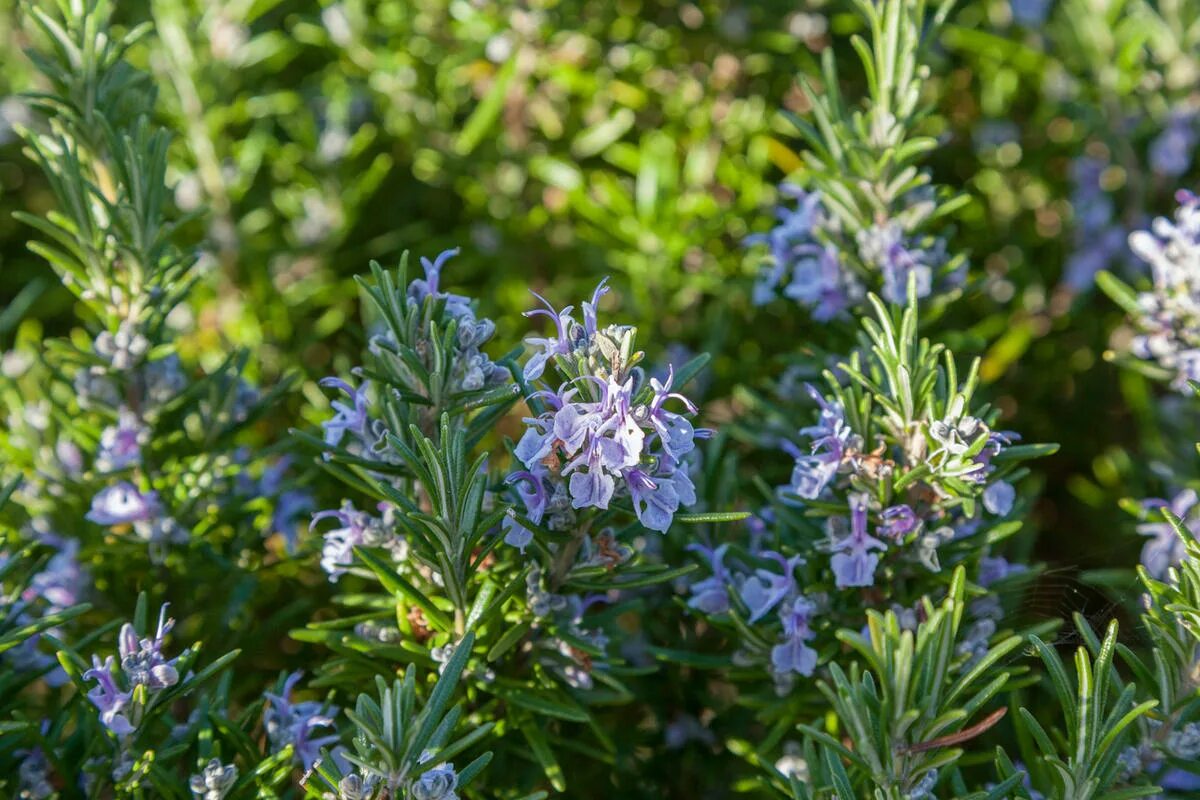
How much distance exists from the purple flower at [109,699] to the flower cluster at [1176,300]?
121 cm

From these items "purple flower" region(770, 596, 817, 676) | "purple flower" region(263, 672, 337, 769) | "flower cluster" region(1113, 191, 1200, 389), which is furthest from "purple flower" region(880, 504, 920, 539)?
"purple flower" region(263, 672, 337, 769)

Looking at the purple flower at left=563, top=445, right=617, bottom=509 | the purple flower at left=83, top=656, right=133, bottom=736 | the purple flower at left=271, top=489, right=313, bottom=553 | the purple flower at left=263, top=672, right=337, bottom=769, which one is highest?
the purple flower at left=563, top=445, right=617, bottom=509

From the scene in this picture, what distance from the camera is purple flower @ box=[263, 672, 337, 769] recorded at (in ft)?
3.35

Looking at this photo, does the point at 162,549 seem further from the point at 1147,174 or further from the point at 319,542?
the point at 1147,174

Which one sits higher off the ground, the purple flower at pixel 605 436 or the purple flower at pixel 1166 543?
the purple flower at pixel 605 436

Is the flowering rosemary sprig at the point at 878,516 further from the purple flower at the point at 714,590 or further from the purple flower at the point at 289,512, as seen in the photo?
the purple flower at the point at 289,512

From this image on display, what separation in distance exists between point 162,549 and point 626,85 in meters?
1.19

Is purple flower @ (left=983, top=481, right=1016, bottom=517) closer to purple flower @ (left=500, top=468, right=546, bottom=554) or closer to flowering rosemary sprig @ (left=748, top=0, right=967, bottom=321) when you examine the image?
flowering rosemary sprig @ (left=748, top=0, right=967, bottom=321)

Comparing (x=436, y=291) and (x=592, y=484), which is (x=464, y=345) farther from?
(x=592, y=484)

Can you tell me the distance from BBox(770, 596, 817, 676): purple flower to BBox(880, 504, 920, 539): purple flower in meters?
0.11

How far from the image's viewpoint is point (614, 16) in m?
1.96

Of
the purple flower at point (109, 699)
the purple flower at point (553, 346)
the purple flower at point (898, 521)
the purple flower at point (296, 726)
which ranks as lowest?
the purple flower at point (296, 726)

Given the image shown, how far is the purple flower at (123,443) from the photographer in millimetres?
1245

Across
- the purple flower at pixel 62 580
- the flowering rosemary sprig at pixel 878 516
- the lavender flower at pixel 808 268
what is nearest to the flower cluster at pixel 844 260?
the lavender flower at pixel 808 268
